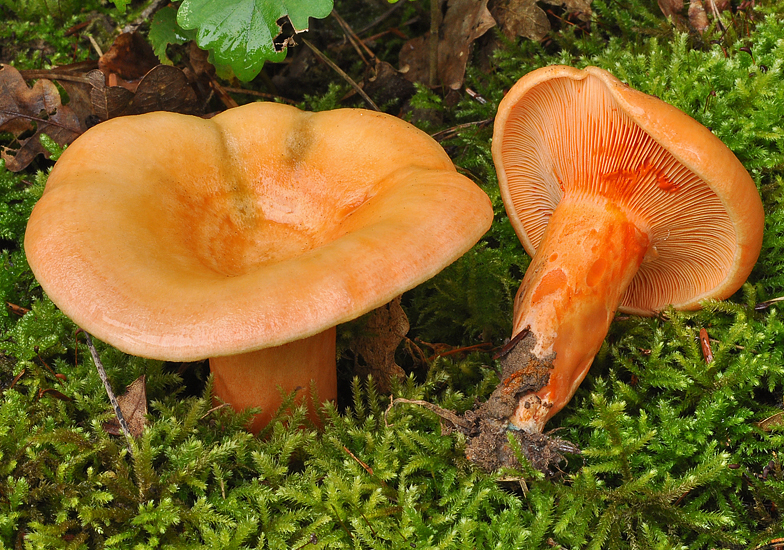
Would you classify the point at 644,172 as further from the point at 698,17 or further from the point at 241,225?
the point at 698,17

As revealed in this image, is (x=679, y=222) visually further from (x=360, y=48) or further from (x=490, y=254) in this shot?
(x=360, y=48)

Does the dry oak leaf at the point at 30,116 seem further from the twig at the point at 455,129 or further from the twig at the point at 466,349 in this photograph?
the twig at the point at 466,349

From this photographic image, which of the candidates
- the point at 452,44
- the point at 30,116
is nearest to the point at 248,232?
the point at 30,116

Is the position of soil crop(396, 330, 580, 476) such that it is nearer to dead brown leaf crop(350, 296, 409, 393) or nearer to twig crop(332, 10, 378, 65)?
dead brown leaf crop(350, 296, 409, 393)

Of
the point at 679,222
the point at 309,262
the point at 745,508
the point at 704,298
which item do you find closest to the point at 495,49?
the point at 679,222

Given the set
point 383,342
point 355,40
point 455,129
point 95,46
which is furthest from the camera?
point 355,40

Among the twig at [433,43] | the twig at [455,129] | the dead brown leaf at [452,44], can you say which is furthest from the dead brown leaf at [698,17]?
the twig at [433,43]
